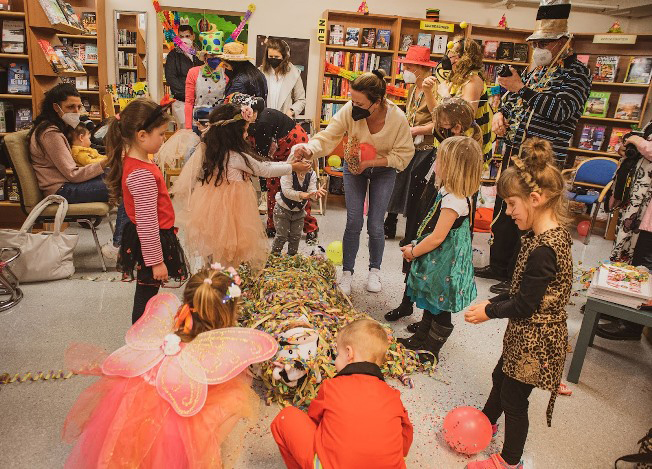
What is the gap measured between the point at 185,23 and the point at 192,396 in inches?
204

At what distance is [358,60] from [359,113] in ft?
11.1

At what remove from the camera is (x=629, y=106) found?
5.57 metres

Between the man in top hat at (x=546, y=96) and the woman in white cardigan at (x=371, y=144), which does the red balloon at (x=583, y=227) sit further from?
the woman in white cardigan at (x=371, y=144)

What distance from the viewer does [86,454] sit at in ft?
4.59

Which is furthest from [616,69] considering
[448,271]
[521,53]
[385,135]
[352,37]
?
[448,271]

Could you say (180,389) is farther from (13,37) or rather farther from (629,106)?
(629,106)

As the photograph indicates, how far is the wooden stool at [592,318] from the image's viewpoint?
223cm

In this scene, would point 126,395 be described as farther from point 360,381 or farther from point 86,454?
point 360,381

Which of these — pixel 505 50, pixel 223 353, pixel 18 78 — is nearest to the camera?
pixel 223 353

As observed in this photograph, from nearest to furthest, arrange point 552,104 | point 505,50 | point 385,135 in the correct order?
point 385,135
point 552,104
point 505,50

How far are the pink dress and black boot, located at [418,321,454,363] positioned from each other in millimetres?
1072

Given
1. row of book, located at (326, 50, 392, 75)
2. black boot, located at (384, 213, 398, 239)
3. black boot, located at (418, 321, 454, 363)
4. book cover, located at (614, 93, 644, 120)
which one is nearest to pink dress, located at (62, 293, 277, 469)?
black boot, located at (418, 321, 454, 363)

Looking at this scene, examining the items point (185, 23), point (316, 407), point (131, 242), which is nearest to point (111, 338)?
point (131, 242)

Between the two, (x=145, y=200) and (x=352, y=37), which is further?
(x=352, y=37)
